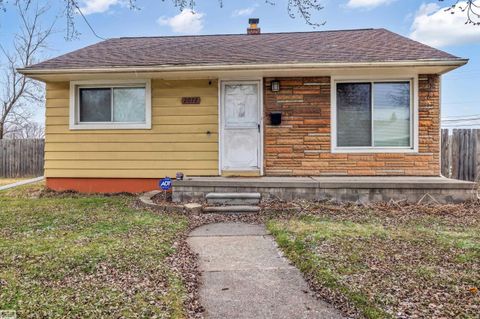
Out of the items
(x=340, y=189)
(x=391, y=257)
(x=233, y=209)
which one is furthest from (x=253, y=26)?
(x=391, y=257)

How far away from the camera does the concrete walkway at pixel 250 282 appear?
2430mm

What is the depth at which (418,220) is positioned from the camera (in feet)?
17.0

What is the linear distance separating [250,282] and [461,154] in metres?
8.20

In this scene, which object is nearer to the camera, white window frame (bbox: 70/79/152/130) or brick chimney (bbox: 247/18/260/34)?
white window frame (bbox: 70/79/152/130)

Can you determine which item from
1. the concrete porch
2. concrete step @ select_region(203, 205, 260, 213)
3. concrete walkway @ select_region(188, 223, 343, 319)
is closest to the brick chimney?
the concrete porch

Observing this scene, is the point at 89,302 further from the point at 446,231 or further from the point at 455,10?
the point at 446,231

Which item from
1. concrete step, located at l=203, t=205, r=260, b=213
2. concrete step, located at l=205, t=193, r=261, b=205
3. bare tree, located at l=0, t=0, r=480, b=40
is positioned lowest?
concrete step, located at l=203, t=205, r=260, b=213

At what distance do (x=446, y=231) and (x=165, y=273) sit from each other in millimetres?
3653

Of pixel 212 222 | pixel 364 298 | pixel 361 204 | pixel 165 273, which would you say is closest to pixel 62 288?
pixel 165 273


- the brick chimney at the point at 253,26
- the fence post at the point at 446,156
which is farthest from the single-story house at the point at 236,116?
the brick chimney at the point at 253,26

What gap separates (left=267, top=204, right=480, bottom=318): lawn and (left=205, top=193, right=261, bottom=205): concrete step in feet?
3.00

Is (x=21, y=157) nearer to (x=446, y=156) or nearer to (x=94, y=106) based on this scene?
(x=94, y=106)

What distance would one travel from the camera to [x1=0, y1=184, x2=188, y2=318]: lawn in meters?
2.38

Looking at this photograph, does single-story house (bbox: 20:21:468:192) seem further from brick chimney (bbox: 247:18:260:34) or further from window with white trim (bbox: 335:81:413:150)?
brick chimney (bbox: 247:18:260:34)
